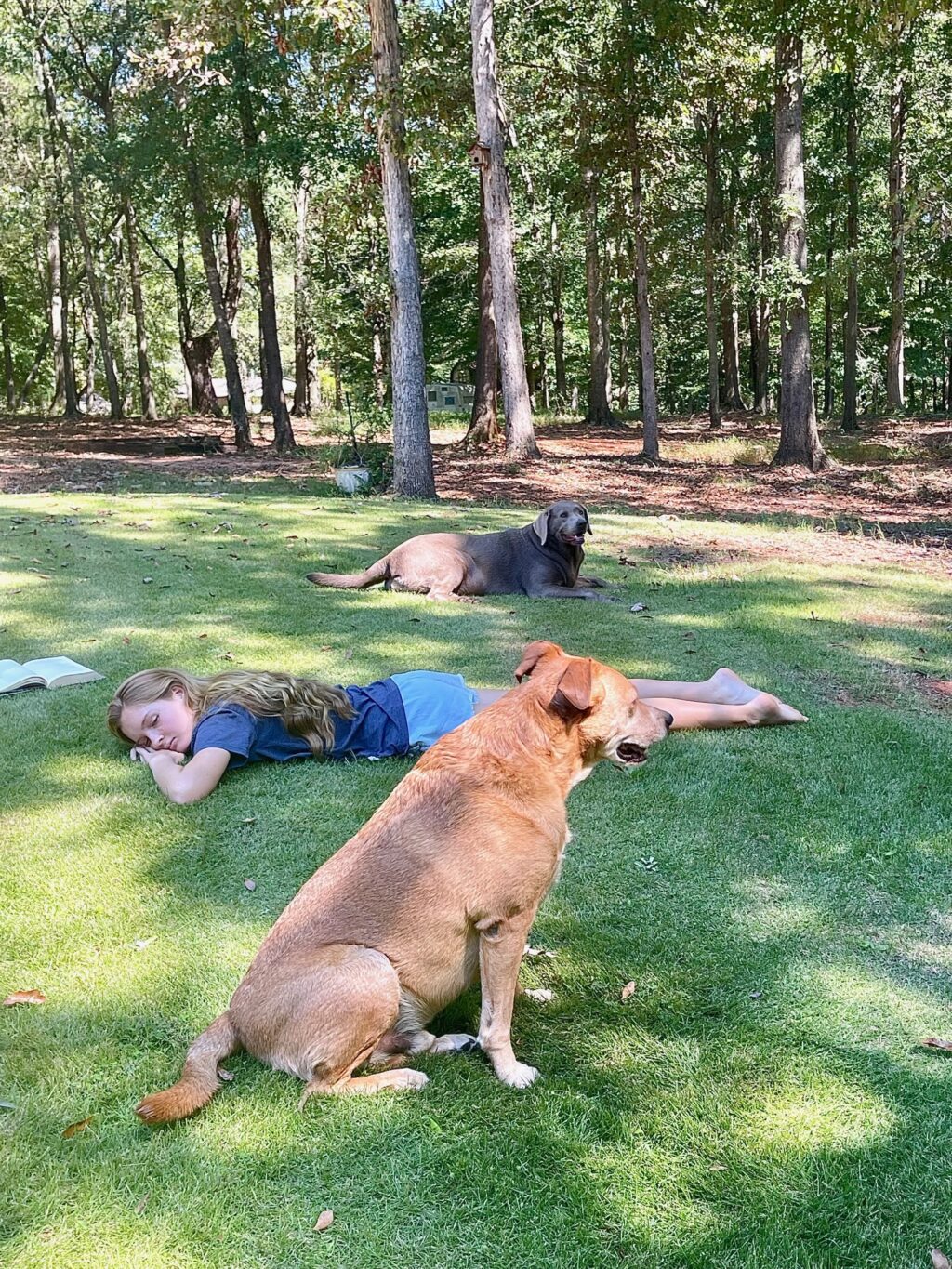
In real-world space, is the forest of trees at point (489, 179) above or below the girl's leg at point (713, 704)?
above

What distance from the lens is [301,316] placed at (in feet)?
124

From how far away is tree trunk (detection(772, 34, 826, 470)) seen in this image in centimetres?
1770

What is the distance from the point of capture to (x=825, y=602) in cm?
891

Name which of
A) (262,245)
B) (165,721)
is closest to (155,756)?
(165,721)

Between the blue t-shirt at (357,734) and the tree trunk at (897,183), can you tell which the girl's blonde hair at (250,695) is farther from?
the tree trunk at (897,183)

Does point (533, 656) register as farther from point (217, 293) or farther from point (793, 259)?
point (217, 293)

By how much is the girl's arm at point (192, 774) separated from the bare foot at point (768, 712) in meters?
3.16

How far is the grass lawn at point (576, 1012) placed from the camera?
8.42ft

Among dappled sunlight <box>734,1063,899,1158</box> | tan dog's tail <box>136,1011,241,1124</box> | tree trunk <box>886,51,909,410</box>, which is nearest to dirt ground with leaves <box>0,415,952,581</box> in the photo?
tree trunk <box>886,51,909,410</box>

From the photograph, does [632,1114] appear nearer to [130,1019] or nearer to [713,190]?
→ [130,1019]

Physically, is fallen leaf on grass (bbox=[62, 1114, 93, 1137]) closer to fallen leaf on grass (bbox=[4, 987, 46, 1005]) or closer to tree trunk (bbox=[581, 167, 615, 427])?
fallen leaf on grass (bbox=[4, 987, 46, 1005])

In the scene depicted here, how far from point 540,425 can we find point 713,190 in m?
9.16

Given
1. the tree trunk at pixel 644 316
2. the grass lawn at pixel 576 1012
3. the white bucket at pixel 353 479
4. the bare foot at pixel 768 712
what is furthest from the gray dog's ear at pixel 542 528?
the tree trunk at pixel 644 316

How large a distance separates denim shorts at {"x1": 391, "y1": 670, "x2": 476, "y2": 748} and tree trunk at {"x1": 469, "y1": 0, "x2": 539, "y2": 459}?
14753 millimetres
